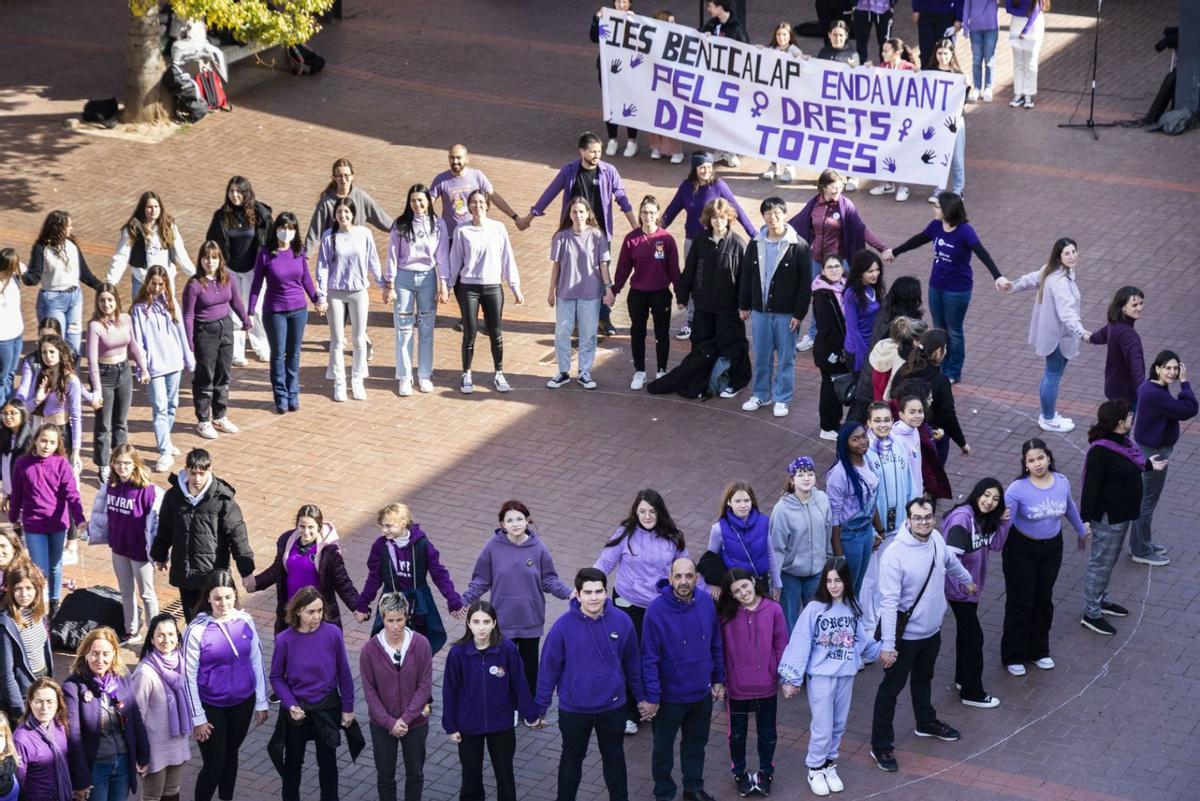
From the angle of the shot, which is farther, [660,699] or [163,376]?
[163,376]

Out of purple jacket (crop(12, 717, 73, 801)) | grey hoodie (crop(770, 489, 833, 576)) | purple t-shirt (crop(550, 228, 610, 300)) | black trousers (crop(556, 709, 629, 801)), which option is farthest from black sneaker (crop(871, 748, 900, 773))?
purple t-shirt (crop(550, 228, 610, 300))

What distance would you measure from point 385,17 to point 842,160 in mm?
9207

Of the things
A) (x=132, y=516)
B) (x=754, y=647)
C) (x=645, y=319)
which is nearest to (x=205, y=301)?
(x=132, y=516)

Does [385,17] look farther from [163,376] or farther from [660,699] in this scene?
[660,699]

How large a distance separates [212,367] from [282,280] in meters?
0.88

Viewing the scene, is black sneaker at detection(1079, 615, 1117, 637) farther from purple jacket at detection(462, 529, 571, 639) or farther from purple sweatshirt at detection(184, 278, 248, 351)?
purple sweatshirt at detection(184, 278, 248, 351)

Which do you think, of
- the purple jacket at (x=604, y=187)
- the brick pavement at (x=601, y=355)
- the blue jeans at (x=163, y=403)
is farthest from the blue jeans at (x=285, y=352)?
the purple jacket at (x=604, y=187)

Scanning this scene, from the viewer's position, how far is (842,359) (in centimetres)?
1467

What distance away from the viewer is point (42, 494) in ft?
40.4

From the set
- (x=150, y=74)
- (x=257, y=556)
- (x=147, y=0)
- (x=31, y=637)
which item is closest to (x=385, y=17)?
(x=150, y=74)

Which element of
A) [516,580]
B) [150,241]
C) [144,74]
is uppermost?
[144,74]

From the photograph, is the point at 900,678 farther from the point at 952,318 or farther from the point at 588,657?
the point at 952,318

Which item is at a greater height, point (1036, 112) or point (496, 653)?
point (1036, 112)

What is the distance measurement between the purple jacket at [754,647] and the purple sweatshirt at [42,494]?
4529 mm
